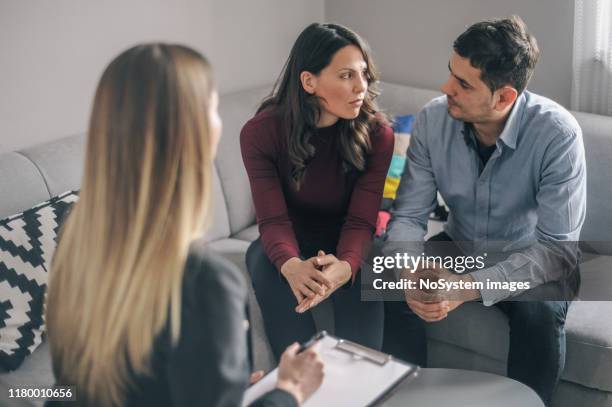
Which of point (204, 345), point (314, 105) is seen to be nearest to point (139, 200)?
point (204, 345)

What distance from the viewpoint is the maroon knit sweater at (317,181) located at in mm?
2160

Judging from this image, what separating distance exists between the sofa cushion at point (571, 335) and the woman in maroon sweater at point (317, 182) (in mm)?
251

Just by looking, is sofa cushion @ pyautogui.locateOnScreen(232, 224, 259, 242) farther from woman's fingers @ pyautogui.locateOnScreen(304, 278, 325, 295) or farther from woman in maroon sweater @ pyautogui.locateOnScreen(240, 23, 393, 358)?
woman's fingers @ pyautogui.locateOnScreen(304, 278, 325, 295)

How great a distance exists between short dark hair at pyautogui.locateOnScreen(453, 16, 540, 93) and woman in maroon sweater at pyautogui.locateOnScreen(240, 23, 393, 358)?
0.27 m

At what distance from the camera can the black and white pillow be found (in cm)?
188

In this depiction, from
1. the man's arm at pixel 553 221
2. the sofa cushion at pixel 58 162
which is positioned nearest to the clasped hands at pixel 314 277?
the man's arm at pixel 553 221

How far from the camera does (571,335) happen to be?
2.06 m

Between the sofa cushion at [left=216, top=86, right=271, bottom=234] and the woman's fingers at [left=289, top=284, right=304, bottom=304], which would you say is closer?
the woman's fingers at [left=289, top=284, right=304, bottom=304]

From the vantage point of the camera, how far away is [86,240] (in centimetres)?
112

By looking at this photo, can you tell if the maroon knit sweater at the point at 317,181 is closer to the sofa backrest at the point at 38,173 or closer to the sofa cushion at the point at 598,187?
the sofa backrest at the point at 38,173

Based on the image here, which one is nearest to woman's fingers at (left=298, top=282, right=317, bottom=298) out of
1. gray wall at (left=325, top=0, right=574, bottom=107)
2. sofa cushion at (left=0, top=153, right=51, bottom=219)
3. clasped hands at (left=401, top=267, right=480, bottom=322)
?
clasped hands at (left=401, top=267, right=480, bottom=322)

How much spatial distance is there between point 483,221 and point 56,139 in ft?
4.23

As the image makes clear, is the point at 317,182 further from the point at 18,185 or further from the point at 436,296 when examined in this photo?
the point at 18,185

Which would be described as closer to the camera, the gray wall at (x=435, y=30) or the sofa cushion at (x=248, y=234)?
the sofa cushion at (x=248, y=234)
